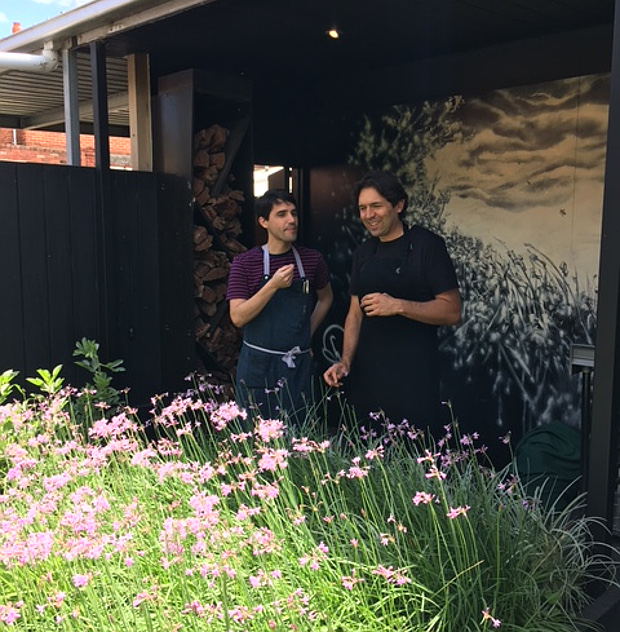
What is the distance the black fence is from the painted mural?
1741 mm

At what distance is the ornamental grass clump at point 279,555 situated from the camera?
1.69m

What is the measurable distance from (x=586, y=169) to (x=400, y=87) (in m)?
1.51

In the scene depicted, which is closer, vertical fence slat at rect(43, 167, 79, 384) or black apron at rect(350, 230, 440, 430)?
black apron at rect(350, 230, 440, 430)

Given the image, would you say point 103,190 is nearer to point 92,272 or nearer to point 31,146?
point 92,272

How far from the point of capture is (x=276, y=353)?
3.28 meters

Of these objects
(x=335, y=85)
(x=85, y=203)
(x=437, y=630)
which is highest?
(x=335, y=85)

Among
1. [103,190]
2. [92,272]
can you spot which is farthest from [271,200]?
[92,272]

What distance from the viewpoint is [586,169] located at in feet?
13.0

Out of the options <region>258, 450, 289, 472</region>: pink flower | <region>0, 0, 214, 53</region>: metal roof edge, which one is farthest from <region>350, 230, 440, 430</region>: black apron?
<region>0, 0, 214, 53</region>: metal roof edge

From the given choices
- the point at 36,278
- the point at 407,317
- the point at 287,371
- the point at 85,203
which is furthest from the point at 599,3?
the point at 36,278

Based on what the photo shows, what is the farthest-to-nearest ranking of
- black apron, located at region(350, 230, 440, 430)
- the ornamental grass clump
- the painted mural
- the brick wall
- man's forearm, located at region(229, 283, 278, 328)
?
the brick wall < the painted mural < man's forearm, located at region(229, 283, 278, 328) < black apron, located at region(350, 230, 440, 430) < the ornamental grass clump

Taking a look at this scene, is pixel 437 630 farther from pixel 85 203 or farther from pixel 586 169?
pixel 85 203

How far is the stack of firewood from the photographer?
14.8ft

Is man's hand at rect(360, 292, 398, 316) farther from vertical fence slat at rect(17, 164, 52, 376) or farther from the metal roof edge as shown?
vertical fence slat at rect(17, 164, 52, 376)
